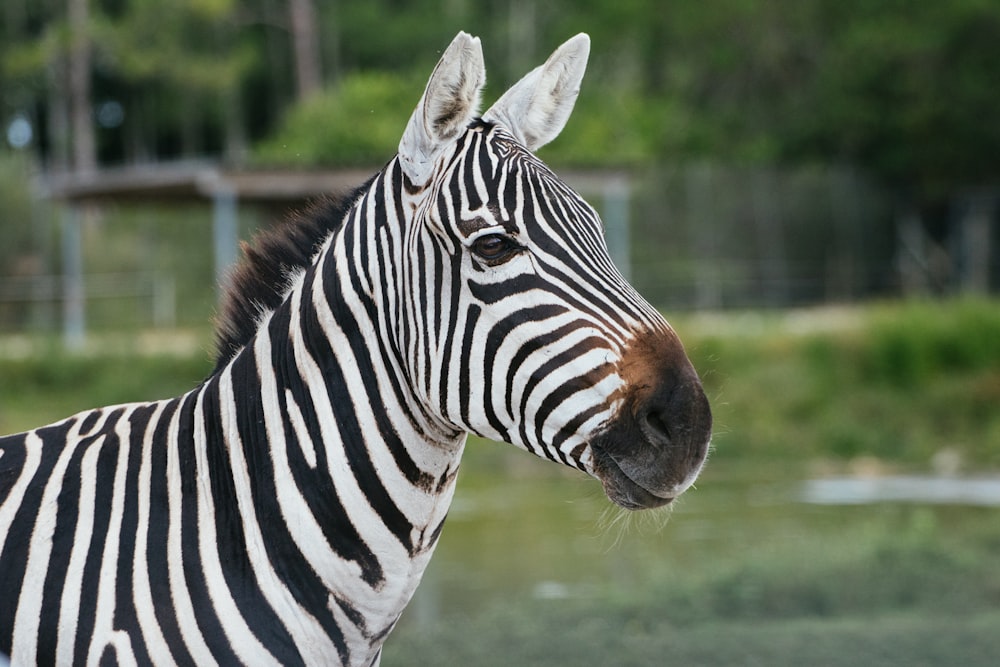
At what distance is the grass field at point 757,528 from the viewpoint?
21.0 ft

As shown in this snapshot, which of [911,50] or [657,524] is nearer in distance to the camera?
[657,524]

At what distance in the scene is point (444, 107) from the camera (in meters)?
2.55

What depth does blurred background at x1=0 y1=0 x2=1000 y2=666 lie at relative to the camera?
7.66 m

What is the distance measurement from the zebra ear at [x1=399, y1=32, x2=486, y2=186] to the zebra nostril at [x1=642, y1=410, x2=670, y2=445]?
0.70m

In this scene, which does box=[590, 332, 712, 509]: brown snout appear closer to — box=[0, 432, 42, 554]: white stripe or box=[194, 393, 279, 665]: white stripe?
box=[194, 393, 279, 665]: white stripe

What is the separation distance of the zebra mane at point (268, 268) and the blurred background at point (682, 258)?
0.53 meters

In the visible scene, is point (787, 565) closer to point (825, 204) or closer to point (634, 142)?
point (825, 204)

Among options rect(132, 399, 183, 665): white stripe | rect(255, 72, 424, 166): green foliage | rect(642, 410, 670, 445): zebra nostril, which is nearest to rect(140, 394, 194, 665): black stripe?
rect(132, 399, 183, 665): white stripe

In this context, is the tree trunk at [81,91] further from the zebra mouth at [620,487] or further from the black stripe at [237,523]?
the zebra mouth at [620,487]

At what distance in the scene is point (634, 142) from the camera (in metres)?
30.9

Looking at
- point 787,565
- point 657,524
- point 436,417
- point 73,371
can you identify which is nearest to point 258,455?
point 436,417

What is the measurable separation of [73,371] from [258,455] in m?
15.8

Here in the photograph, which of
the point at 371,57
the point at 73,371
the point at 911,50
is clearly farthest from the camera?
the point at 371,57

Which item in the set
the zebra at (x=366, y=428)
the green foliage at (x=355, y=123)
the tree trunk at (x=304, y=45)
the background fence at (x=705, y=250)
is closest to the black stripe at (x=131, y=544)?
the zebra at (x=366, y=428)
